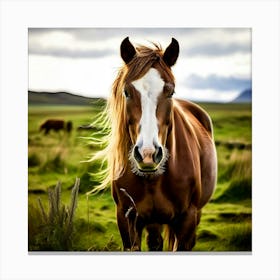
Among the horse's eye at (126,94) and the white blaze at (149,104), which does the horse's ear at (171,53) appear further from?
the horse's eye at (126,94)

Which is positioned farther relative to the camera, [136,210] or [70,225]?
[70,225]

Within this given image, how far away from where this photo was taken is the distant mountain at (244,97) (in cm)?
399

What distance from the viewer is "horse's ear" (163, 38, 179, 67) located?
3.71 meters

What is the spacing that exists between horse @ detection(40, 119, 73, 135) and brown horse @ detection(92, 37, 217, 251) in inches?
15.4

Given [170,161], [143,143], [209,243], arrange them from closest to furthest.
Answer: [143,143] → [170,161] → [209,243]

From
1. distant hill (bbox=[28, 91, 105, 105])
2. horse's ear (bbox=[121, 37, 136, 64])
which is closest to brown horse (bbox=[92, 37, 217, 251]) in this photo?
Answer: horse's ear (bbox=[121, 37, 136, 64])

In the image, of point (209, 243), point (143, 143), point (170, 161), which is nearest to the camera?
point (143, 143)

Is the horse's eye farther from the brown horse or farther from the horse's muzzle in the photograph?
the horse's muzzle
